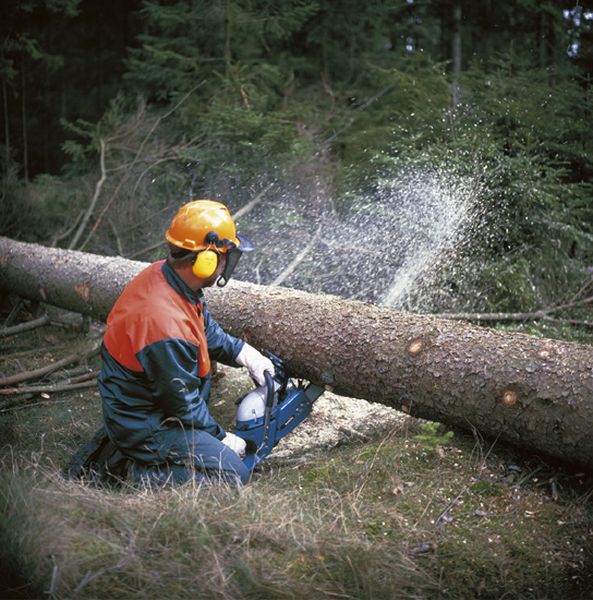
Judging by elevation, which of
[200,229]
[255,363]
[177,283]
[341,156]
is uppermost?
[341,156]

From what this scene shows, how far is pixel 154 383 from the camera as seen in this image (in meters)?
3.03

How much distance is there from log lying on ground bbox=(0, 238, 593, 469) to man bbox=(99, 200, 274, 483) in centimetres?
80

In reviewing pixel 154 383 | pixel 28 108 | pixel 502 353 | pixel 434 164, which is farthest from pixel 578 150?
pixel 28 108

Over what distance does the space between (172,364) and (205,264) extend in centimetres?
54

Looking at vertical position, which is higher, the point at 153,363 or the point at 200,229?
the point at 200,229

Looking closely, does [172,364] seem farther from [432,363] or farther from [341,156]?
[341,156]

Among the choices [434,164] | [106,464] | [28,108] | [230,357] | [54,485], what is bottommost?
[106,464]

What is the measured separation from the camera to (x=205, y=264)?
10.2 ft

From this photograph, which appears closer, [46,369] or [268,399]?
[268,399]

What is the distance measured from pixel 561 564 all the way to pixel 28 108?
46.6 ft

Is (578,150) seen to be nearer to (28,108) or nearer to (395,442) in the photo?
(395,442)

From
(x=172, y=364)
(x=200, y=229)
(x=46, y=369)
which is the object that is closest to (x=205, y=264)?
(x=200, y=229)

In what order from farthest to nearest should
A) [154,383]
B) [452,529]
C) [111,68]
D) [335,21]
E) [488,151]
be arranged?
[111,68]
[335,21]
[488,151]
[154,383]
[452,529]

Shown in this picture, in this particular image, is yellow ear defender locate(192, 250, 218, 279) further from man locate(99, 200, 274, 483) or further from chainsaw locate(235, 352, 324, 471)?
chainsaw locate(235, 352, 324, 471)
